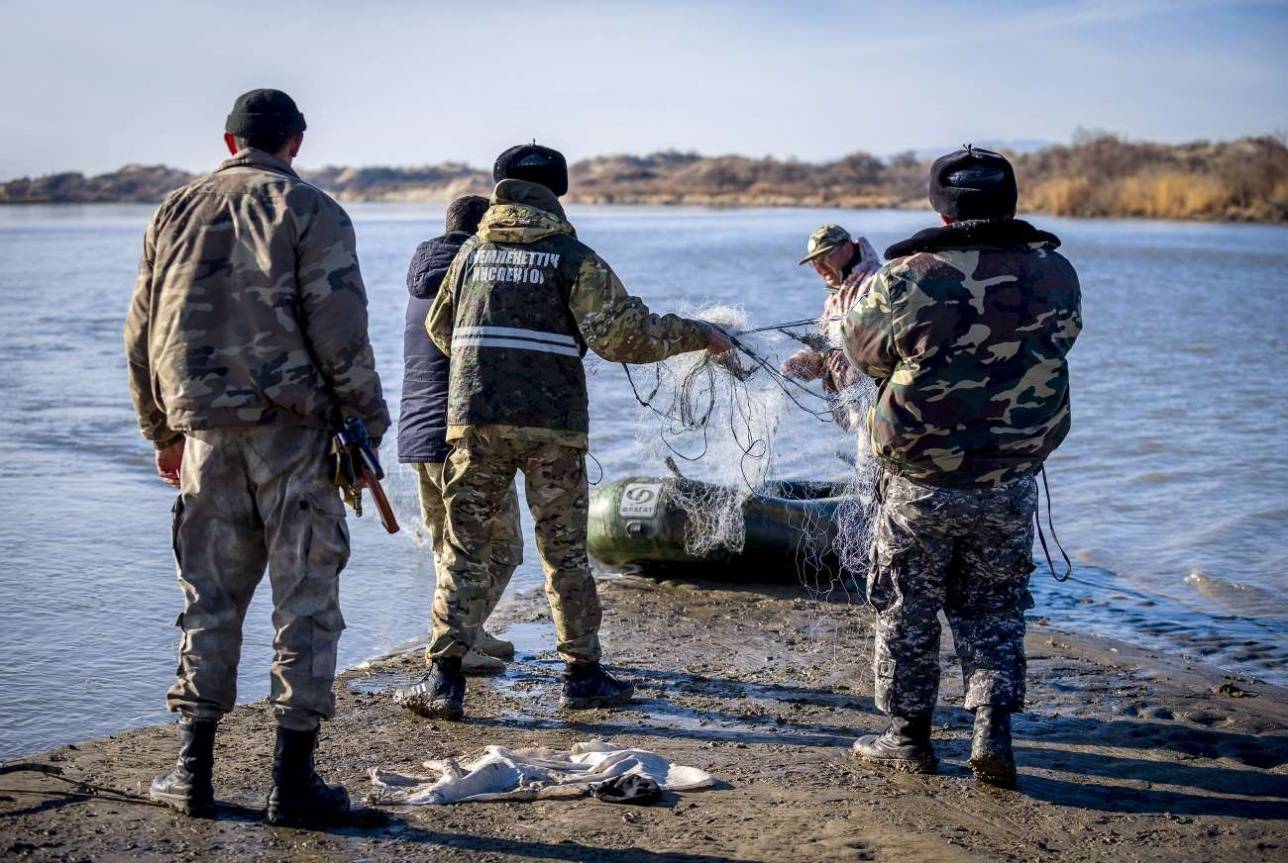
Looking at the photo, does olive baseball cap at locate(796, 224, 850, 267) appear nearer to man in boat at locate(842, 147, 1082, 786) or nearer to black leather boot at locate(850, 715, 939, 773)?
man in boat at locate(842, 147, 1082, 786)

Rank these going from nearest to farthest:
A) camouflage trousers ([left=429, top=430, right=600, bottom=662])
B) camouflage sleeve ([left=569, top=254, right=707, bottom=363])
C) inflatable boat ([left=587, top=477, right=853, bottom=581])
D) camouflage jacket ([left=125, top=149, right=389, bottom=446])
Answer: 1. camouflage jacket ([left=125, top=149, right=389, bottom=446])
2. camouflage sleeve ([left=569, top=254, right=707, bottom=363])
3. camouflage trousers ([left=429, top=430, right=600, bottom=662])
4. inflatable boat ([left=587, top=477, right=853, bottom=581])

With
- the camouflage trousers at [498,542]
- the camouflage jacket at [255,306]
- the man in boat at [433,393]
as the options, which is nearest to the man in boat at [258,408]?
the camouflage jacket at [255,306]

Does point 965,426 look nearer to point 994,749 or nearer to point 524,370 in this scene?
point 994,749

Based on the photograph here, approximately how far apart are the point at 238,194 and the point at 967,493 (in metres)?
2.62

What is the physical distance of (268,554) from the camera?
461 cm

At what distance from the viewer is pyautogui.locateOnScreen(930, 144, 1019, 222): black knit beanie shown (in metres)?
4.93

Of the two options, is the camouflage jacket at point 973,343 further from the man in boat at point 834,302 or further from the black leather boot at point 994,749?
the man in boat at point 834,302

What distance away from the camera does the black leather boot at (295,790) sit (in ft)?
15.0

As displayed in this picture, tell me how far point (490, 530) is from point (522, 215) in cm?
128

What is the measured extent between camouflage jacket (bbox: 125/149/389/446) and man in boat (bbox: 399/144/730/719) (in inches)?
43.2

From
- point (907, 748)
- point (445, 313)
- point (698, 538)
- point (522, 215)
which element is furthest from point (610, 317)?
point (698, 538)

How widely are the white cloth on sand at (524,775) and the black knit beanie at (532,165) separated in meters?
2.24

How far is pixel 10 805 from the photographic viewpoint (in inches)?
183

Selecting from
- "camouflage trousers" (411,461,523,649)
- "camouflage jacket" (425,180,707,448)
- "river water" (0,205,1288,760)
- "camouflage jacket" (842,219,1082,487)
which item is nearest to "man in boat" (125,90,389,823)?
"camouflage jacket" (425,180,707,448)
